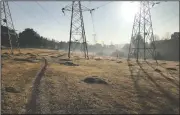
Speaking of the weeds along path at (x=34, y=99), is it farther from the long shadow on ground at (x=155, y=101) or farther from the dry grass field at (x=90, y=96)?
the long shadow on ground at (x=155, y=101)

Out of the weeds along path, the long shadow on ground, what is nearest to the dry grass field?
Result: the long shadow on ground

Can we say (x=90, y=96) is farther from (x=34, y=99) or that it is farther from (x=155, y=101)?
(x=155, y=101)

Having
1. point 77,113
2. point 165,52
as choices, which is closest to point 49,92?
point 77,113

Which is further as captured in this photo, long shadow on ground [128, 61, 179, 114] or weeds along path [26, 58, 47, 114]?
weeds along path [26, 58, 47, 114]

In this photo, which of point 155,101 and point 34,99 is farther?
point 34,99

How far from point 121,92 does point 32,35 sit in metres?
57.3

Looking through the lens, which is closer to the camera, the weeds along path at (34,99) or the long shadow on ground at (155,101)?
the long shadow on ground at (155,101)

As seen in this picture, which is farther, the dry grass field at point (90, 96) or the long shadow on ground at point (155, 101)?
the dry grass field at point (90, 96)

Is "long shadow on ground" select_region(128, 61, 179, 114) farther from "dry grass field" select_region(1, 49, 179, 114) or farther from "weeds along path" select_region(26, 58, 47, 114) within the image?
"weeds along path" select_region(26, 58, 47, 114)

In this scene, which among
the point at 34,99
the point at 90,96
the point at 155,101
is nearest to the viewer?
the point at 155,101

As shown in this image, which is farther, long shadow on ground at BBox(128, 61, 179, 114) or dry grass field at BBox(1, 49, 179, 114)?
dry grass field at BBox(1, 49, 179, 114)

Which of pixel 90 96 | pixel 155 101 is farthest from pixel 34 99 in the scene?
pixel 155 101

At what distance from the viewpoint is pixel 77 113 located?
6941 millimetres

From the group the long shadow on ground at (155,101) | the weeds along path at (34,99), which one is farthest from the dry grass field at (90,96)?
the weeds along path at (34,99)
